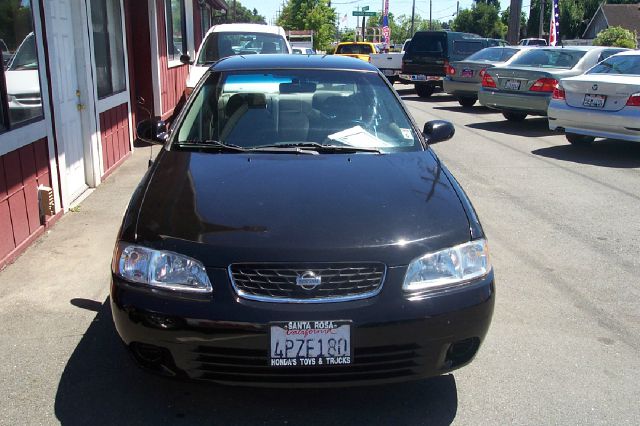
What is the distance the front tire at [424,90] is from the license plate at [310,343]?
16.8 m

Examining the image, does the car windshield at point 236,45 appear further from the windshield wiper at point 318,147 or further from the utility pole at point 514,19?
the utility pole at point 514,19

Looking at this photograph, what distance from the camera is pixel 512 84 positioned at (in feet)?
39.8

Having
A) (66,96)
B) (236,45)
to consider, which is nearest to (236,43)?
(236,45)

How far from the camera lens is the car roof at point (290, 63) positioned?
14.9ft

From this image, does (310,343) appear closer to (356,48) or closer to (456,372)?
A: (456,372)

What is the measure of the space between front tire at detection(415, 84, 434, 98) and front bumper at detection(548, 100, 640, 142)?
29.7 ft

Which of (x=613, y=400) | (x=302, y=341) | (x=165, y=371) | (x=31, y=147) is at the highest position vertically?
(x=31, y=147)

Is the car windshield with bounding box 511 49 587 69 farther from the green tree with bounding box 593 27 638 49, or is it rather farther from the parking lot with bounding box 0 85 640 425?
the green tree with bounding box 593 27 638 49

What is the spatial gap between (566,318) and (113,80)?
663 cm

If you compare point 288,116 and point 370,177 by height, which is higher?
point 288,116

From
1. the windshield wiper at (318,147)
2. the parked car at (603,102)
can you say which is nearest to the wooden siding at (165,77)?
the parked car at (603,102)

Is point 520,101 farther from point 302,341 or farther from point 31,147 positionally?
point 302,341

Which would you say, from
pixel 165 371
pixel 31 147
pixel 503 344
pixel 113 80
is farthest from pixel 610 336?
pixel 113 80

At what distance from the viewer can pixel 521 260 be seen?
5.23 metres
